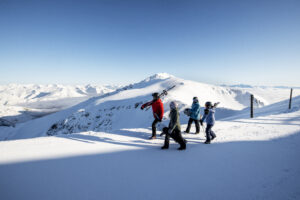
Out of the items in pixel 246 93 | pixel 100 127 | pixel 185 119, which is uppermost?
pixel 246 93

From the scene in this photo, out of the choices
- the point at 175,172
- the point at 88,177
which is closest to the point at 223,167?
the point at 175,172

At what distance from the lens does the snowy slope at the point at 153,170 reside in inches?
97.7

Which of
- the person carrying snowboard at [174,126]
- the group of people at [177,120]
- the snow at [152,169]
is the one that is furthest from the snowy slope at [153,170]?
the person carrying snowboard at [174,126]

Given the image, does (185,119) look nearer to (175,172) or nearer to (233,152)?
(233,152)

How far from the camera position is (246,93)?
49344mm

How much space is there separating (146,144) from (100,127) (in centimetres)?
1982

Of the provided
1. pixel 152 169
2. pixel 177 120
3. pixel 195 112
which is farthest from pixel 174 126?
pixel 195 112

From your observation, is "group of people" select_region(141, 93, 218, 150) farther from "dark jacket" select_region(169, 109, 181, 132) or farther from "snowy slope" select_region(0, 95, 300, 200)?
"snowy slope" select_region(0, 95, 300, 200)

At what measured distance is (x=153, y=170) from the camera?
10.6ft

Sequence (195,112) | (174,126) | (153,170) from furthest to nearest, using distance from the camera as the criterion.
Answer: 1. (195,112)
2. (174,126)
3. (153,170)

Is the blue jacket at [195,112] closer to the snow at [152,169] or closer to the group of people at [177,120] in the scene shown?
the group of people at [177,120]

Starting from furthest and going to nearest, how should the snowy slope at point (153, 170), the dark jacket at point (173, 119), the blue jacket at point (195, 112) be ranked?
the blue jacket at point (195, 112) → the dark jacket at point (173, 119) → the snowy slope at point (153, 170)

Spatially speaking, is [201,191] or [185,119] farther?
[185,119]

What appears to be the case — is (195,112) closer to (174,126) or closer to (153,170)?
(174,126)
